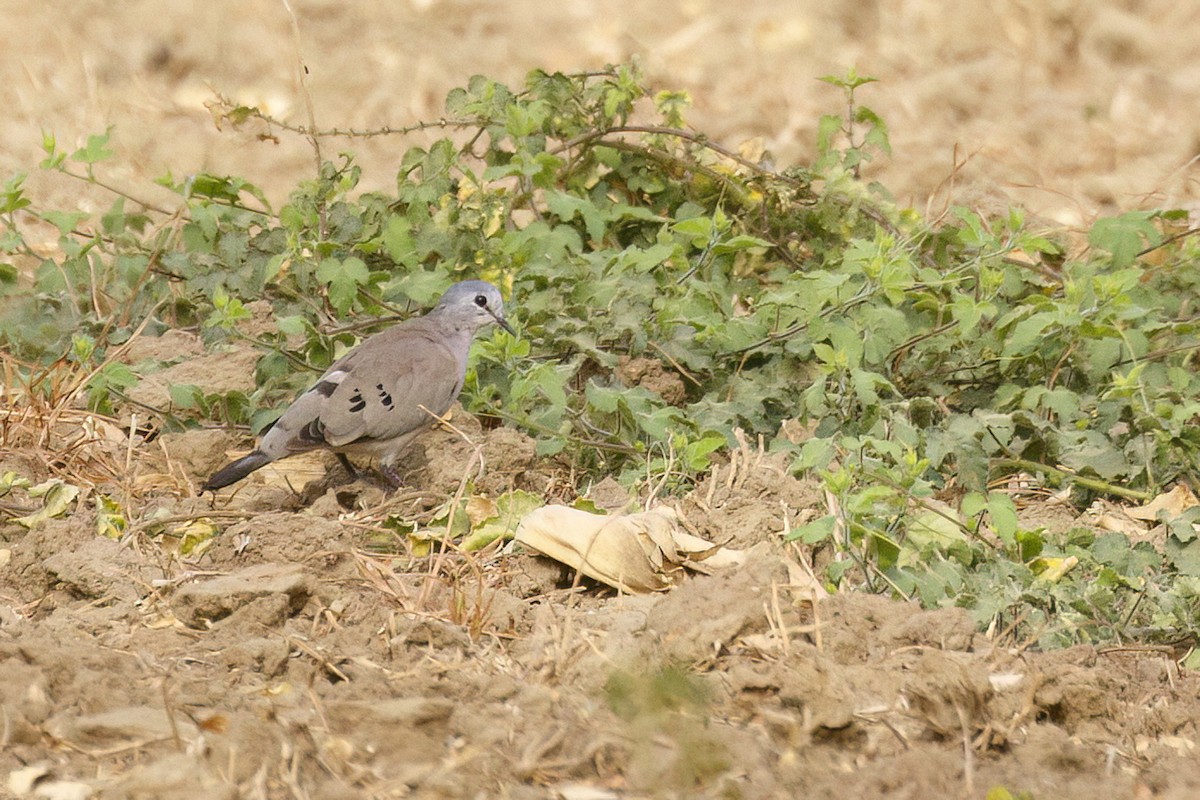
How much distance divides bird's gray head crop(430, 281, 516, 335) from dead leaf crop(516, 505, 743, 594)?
1.47 metres

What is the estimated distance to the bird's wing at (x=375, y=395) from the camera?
15.7ft

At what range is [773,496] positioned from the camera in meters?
4.25

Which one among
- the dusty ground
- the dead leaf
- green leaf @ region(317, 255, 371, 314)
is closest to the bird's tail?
the dusty ground

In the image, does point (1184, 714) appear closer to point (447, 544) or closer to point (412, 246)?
point (447, 544)

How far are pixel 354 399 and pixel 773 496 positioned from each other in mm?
1450

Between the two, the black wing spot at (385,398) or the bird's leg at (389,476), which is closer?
the black wing spot at (385,398)

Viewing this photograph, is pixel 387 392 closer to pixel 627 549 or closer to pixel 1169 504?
pixel 627 549

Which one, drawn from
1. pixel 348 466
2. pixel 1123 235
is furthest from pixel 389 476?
pixel 1123 235

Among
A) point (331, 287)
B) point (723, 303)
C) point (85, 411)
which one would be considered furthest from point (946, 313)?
point (85, 411)

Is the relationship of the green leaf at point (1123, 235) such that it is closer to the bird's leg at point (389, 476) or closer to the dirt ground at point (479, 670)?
the dirt ground at point (479, 670)

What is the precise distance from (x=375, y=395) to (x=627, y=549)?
1.40 m

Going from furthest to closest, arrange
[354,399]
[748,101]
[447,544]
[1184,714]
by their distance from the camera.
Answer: [748,101], [354,399], [447,544], [1184,714]

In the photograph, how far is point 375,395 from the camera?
489 centimetres

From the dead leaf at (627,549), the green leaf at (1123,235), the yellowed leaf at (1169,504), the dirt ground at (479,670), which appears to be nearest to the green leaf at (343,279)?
the dirt ground at (479,670)
